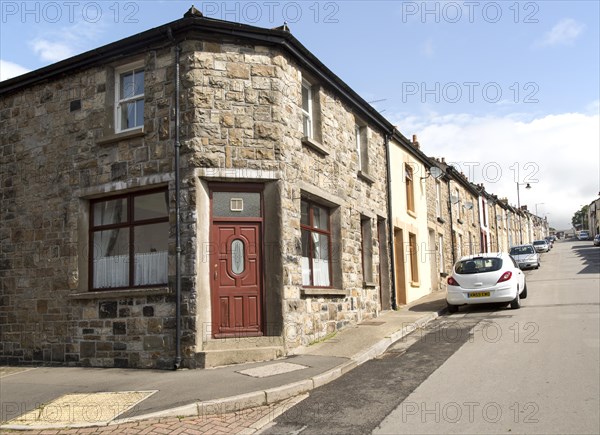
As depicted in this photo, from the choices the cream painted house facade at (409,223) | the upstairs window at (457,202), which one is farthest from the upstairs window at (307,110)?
the upstairs window at (457,202)

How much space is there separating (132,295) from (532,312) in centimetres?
921

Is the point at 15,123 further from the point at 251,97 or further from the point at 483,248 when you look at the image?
the point at 483,248

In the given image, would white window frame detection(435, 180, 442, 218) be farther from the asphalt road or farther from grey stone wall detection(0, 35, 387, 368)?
the asphalt road

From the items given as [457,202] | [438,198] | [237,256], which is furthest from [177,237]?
[457,202]

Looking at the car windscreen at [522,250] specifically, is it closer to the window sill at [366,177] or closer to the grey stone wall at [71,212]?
the window sill at [366,177]

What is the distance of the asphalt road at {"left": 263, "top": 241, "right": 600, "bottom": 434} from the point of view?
5.72 meters

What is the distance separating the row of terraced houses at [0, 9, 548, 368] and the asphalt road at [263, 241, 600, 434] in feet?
7.84

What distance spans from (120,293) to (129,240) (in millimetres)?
1125

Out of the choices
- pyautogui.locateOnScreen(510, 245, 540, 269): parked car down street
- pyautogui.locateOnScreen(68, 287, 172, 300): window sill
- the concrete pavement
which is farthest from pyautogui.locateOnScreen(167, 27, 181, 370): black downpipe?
pyautogui.locateOnScreen(510, 245, 540, 269): parked car down street

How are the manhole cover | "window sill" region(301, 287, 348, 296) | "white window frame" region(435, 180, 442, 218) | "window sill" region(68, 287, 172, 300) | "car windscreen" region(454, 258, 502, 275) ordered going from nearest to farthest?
the manhole cover, "window sill" region(68, 287, 172, 300), "window sill" region(301, 287, 348, 296), "car windscreen" region(454, 258, 502, 275), "white window frame" region(435, 180, 442, 218)

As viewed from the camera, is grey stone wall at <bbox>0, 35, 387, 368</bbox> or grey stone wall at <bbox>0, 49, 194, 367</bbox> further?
grey stone wall at <bbox>0, 49, 194, 367</bbox>

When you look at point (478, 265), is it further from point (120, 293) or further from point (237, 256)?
point (120, 293)

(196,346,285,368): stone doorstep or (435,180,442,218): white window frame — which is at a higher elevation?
(435,180,442,218): white window frame

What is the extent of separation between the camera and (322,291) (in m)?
11.3
